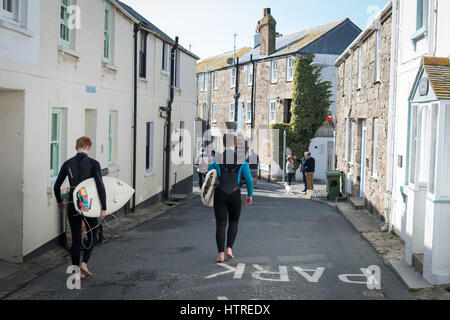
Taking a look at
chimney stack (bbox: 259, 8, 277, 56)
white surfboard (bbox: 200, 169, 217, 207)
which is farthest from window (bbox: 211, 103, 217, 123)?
white surfboard (bbox: 200, 169, 217, 207)

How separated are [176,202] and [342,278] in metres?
12.6

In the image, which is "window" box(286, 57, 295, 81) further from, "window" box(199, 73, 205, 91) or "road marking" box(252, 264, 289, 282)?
"road marking" box(252, 264, 289, 282)

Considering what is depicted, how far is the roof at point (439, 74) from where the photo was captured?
6.93m

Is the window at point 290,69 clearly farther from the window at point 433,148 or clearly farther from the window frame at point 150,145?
the window at point 433,148

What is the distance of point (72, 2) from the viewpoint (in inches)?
432

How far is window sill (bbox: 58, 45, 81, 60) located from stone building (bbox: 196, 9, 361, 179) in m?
22.7

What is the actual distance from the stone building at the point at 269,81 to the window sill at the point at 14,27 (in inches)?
986

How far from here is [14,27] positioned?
26.1 feet

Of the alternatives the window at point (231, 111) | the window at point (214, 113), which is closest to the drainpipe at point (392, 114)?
the window at point (231, 111)

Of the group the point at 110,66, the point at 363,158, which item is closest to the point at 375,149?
the point at 363,158

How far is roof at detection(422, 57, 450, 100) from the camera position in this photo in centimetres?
693

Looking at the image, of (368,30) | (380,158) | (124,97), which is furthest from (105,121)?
(368,30)

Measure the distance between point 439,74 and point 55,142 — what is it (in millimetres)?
6694
